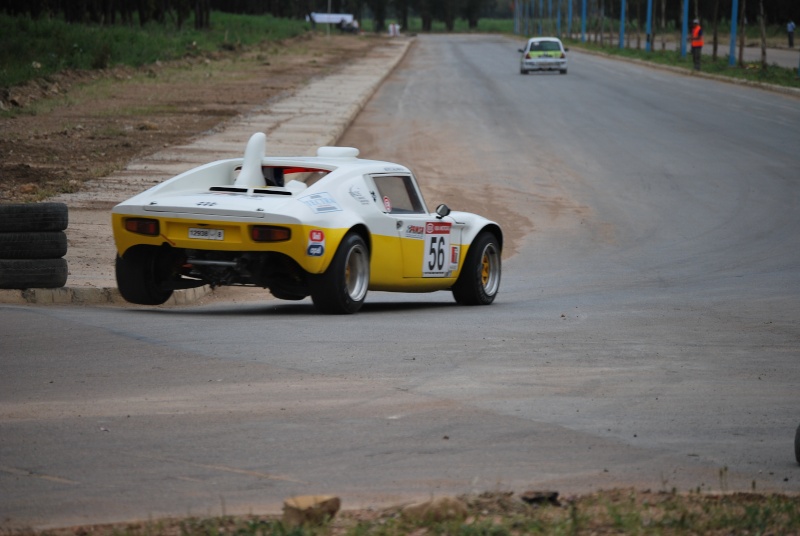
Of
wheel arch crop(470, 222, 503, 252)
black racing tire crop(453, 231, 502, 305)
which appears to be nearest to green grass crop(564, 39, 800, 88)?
wheel arch crop(470, 222, 503, 252)

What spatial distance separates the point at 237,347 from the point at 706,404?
10.4ft

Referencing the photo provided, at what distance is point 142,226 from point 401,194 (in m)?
2.57

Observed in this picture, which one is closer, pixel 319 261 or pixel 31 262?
pixel 319 261

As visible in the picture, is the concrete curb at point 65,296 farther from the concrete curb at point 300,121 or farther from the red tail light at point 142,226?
the red tail light at point 142,226

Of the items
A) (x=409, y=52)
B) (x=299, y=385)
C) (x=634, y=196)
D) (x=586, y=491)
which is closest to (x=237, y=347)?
(x=299, y=385)

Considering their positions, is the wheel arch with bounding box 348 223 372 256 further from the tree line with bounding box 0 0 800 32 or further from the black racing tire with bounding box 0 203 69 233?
the tree line with bounding box 0 0 800 32

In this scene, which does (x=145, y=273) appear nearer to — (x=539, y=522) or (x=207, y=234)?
(x=207, y=234)

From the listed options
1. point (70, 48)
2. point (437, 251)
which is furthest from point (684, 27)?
point (437, 251)

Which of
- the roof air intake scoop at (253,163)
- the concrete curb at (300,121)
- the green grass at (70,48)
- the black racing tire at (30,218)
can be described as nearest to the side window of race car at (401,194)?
the roof air intake scoop at (253,163)

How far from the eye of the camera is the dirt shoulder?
22.4 metres

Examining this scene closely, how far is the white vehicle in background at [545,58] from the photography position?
58531 mm

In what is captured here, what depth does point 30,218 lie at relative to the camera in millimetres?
11711

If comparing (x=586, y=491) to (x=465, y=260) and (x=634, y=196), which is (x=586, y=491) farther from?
(x=634, y=196)

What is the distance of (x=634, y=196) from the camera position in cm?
2353
